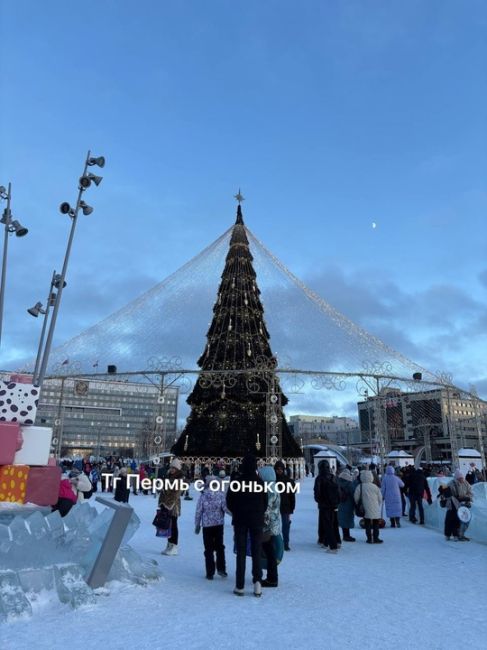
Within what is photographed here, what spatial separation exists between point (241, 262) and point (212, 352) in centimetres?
566

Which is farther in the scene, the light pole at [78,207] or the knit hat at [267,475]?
the light pole at [78,207]

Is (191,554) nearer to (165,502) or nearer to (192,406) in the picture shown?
(165,502)

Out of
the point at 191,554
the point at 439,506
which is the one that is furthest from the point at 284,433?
the point at 191,554

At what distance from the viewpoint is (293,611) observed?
16.0 feet

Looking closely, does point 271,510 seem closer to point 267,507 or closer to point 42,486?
point 267,507

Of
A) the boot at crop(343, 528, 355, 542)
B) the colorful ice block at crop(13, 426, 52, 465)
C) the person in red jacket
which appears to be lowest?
the boot at crop(343, 528, 355, 542)

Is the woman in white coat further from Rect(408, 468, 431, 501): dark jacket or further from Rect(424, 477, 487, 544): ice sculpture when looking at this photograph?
Rect(408, 468, 431, 501): dark jacket

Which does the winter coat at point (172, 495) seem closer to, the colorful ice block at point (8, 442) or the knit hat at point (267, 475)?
the knit hat at point (267, 475)

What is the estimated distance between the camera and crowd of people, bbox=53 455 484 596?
18.5 feet

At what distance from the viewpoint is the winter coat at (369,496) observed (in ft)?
31.0

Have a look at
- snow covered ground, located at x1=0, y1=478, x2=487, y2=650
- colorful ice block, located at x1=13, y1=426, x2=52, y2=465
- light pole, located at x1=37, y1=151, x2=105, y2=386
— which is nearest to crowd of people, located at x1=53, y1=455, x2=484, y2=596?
snow covered ground, located at x1=0, y1=478, x2=487, y2=650

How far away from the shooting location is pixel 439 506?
11312mm

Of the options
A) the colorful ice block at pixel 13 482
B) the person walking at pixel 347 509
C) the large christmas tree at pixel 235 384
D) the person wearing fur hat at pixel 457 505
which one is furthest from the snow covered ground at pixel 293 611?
the large christmas tree at pixel 235 384

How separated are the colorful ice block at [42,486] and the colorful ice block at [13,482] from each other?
0.07 m
